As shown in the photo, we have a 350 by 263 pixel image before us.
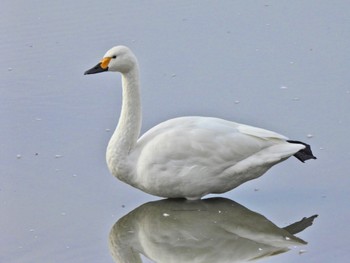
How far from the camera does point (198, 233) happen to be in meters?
5.94

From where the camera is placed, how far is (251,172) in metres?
6.31

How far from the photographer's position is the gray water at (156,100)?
6.08 meters

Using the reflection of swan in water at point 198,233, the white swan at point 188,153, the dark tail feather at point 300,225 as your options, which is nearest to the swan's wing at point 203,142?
the white swan at point 188,153

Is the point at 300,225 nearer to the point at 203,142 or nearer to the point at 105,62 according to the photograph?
the point at 203,142

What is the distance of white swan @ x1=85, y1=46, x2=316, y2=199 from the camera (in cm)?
628

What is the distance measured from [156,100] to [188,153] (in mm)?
1516

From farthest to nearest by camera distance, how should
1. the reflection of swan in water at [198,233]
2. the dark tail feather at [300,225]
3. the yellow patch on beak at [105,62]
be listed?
1. the yellow patch on beak at [105,62]
2. the dark tail feather at [300,225]
3. the reflection of swan in water at [198,233]

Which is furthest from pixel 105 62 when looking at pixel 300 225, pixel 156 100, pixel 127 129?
pixel 300 225

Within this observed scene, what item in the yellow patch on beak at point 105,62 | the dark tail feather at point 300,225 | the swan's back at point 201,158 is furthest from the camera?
the yellow patch on beak at point 105,62

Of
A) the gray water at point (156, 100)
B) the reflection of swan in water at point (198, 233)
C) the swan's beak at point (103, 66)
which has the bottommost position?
the reflection of swan in water at point (198, 233)

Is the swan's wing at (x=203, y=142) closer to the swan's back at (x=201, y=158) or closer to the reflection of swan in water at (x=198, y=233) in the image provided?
the swan's back at (x=201, y=158)

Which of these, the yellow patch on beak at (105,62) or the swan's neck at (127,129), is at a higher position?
the yellow patch on beak at (105,62)

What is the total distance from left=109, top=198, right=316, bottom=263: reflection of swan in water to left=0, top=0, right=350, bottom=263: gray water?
0.26 feet

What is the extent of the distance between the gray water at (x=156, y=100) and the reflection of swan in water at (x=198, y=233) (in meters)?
0.08
